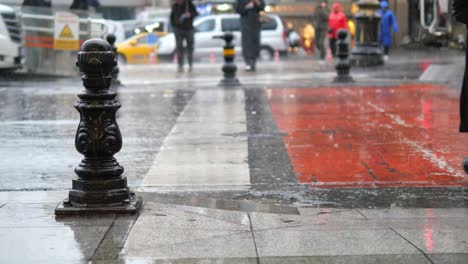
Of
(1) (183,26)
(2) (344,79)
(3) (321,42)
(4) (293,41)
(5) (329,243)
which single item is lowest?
(4) (293,41)

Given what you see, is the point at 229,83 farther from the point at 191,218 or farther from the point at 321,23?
the point at 321,23

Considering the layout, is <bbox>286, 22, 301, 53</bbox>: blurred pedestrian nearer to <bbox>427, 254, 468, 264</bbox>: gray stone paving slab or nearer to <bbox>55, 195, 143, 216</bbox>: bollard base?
<bbox>55, 195, 143, 216</bbox>: bollard base

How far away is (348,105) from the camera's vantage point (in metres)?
14.2

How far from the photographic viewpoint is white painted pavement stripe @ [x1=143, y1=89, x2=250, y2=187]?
834cm

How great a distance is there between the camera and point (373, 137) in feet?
35.1

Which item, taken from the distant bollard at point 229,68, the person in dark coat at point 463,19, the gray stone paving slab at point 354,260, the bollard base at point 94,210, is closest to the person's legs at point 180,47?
the distant bollard at point 229,68

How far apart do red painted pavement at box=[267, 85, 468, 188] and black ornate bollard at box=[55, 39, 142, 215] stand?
200 centimetres

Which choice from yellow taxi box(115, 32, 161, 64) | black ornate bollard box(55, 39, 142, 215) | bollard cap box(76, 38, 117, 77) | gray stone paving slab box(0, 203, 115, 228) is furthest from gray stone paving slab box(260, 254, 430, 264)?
yellow taxi box(115, 32, 161, 64)

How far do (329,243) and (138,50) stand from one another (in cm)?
3128

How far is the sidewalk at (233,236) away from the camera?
17.7 feet

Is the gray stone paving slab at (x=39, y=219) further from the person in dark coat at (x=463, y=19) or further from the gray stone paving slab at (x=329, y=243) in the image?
the person in dark coat at (x=463, y=19)

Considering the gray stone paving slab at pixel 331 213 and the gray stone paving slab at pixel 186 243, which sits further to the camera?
the gray stone paving slab at pixel 331 213

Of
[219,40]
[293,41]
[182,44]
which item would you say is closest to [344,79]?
[182,44]

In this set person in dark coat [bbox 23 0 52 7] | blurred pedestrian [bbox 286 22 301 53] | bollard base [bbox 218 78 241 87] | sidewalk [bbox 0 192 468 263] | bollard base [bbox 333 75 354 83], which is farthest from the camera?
blurred pedestrian [bbox 286 22 301 53]
